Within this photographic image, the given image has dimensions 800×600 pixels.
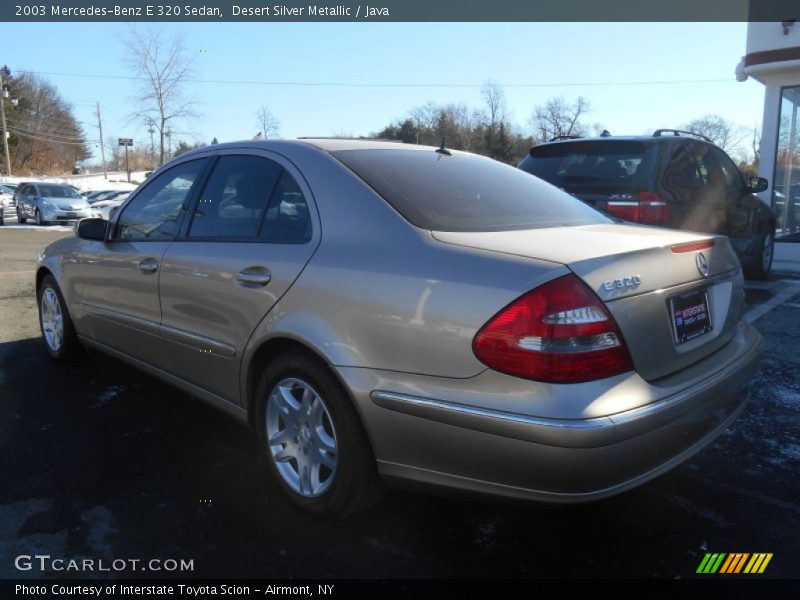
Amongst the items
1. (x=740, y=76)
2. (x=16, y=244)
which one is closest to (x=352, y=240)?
(x=740, y=76)

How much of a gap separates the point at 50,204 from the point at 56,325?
2089 centimetres

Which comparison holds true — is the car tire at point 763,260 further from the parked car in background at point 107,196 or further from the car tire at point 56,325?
the parked car in background at point 107,196

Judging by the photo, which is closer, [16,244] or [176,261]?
[176,261]

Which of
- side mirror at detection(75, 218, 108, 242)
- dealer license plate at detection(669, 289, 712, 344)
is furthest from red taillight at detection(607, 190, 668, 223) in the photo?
side mirror at detection(75, 218, 108, 242)

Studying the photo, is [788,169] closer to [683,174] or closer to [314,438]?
[683,174]

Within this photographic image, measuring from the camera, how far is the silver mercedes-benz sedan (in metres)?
1.98

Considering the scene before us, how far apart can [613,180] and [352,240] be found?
3.59m

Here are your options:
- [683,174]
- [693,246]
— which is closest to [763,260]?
[683,174]

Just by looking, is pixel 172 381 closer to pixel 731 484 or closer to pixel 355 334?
pixel 355 334

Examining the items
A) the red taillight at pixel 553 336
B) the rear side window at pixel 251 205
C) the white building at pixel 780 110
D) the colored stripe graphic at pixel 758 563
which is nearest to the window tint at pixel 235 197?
the rear side window at pixel 251 205

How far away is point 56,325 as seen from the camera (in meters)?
4.74

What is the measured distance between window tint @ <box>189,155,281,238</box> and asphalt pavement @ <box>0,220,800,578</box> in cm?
117

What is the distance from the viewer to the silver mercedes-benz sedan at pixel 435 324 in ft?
6.50

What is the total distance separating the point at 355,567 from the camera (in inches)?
90.7
